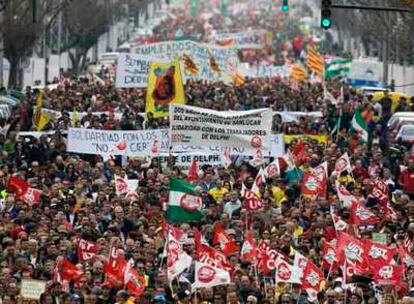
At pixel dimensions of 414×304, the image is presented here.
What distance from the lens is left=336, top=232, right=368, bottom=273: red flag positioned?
63.8ft

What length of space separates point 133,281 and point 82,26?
59.5 metres

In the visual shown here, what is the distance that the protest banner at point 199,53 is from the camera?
48.6 metres

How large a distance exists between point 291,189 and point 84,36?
177 ft

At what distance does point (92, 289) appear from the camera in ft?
60.5

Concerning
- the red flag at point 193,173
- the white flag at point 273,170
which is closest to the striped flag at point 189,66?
the white flag at point 273,170

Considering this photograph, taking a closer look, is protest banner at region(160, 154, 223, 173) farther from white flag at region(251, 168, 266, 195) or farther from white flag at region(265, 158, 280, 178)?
white flag at region(251, 168, 266, 195)

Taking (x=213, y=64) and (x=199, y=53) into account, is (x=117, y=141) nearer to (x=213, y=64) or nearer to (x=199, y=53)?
(x=199, y=53)

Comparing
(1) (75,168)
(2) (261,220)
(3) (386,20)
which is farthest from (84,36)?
(2) (261,220)

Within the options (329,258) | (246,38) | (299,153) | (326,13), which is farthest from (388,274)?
(246,38)

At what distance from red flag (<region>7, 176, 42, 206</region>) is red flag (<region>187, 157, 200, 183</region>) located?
249cm

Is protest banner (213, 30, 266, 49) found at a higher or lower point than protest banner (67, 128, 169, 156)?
lower

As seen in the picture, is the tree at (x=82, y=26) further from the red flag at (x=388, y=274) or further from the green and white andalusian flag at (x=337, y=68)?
the red flag at (x=388, y=274)

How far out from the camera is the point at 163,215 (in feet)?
77.5

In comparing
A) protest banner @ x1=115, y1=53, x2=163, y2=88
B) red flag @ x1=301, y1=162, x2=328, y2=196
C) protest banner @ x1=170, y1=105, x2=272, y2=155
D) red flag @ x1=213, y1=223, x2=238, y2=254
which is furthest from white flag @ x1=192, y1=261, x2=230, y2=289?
protest banner @ x1=115, y1=53, x2=163, y2=88
